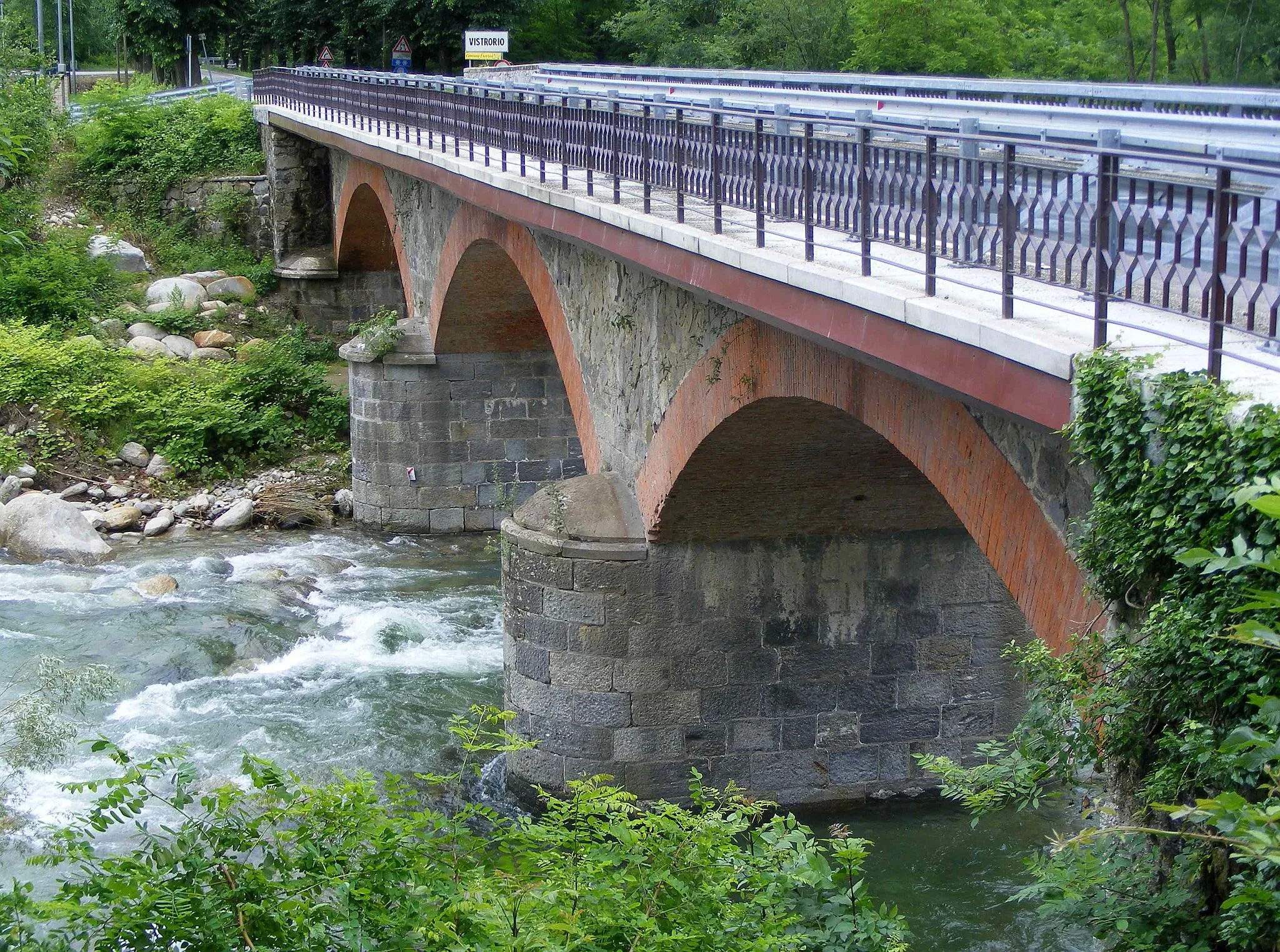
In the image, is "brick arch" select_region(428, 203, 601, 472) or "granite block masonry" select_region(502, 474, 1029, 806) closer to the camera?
"granite block masonry" select_region(502, 474, 1029, 806)

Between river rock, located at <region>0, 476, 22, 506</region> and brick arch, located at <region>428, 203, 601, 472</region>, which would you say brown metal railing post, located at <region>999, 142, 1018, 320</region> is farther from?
river rock, located at <region>0, 476, 22, 506</region>

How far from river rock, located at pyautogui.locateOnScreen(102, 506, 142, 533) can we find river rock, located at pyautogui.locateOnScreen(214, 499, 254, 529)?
1.07m

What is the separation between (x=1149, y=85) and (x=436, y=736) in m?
7.93

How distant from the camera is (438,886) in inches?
230

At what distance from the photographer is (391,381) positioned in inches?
806

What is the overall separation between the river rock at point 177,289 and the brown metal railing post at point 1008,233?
24.5 meters

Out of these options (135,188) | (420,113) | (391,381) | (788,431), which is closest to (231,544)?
(391,381)

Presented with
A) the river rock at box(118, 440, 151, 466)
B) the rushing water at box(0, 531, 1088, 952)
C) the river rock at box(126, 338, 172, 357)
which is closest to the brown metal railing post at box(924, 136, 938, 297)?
the rushing water at box(0, 531, 1088, 952)

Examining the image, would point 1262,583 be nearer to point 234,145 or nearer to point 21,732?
point 21,732

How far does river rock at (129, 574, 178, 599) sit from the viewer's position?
16.7m

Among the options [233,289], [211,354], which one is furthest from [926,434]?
[233,289]

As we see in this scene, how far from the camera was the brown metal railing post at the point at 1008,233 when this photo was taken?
5.51 metres

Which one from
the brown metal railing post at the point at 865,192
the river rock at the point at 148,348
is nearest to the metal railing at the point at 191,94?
the river rock at the point at 148,348

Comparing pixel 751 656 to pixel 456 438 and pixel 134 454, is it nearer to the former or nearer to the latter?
pixel 456 438
